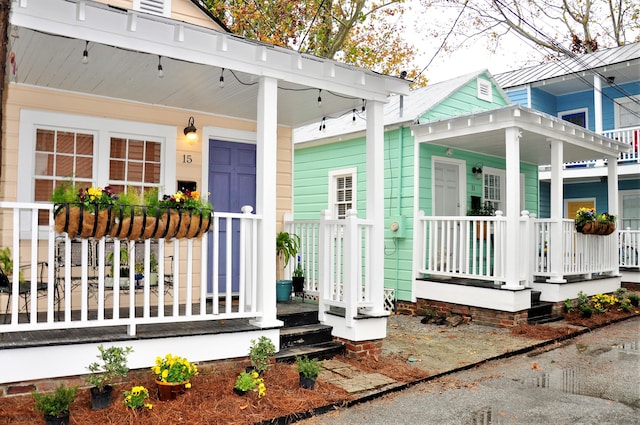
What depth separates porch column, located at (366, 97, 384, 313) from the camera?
18.7 feet

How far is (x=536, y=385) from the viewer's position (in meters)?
4.95

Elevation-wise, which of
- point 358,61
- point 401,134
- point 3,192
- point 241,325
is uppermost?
point 358,61

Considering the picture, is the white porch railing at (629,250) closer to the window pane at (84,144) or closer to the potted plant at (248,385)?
the potted plant at (248,385)

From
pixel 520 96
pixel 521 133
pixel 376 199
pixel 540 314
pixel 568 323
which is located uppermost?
pixel 520 96

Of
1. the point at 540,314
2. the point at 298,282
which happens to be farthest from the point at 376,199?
the point at 540,314

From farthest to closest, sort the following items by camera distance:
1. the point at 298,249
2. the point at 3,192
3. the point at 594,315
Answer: the point at 594,315, the point at 298,249, the point at 3,192

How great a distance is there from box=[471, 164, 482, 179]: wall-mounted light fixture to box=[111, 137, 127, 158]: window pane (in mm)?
6414

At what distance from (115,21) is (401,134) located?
18.7 ft

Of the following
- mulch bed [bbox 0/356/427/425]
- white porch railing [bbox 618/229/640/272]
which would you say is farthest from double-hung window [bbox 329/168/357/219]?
white porch railing [bbox 618/229/640/272]

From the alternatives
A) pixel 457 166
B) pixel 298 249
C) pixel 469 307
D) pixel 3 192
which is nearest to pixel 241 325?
pixel 298 249

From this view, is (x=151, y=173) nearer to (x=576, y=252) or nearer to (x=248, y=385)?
(x=248, y=385)

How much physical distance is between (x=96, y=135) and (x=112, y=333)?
2.54 meters

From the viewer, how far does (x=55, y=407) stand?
3.33m

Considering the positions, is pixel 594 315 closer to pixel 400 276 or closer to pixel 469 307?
pixel 469 307
